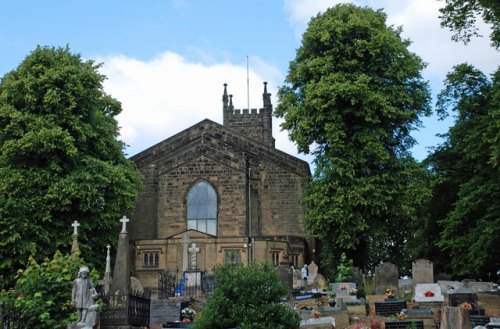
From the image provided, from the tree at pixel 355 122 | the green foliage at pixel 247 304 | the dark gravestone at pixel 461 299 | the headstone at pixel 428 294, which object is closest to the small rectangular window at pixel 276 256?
the tree at pixel 355 122

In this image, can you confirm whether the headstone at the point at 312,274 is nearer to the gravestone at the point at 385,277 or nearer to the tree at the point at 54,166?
the gravestone at the point at 385,277

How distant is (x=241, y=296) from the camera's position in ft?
56.4

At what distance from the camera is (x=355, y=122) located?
32844mm

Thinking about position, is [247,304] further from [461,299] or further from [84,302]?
[461,299]

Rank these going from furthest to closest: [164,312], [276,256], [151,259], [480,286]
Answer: [151,259] → [276,256] → [480,286] → [164,312]

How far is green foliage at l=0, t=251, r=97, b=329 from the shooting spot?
17516 millimetres

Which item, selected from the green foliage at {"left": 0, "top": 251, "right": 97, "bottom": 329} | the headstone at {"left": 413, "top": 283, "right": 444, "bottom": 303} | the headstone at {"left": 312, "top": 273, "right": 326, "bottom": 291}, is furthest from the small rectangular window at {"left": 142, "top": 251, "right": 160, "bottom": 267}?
the green foliage at {"left": 0, "top": 251, "right": 97, "bottom": 329}

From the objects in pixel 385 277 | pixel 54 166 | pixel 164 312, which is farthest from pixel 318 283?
pixel 54 166

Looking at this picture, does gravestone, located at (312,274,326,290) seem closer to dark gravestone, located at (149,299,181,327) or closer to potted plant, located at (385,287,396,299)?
potted plant, located at (385,287,396,299)

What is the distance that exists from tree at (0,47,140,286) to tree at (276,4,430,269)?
8684 mm

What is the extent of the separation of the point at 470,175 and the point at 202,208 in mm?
14626

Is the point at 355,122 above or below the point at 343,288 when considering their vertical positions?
above

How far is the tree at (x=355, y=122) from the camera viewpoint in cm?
3120

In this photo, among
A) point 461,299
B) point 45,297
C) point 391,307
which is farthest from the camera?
point 391,307
